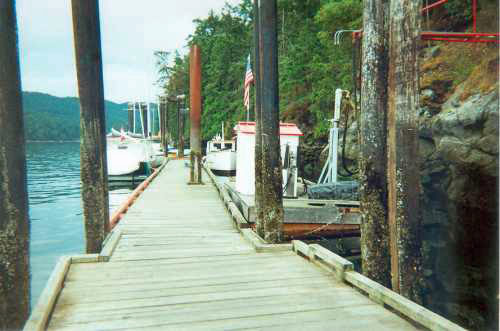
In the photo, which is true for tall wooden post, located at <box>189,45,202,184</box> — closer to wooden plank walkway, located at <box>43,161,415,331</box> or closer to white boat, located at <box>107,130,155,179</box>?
wooden plank walkway, located at <box>43,161,415,331</box>

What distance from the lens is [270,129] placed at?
19.4ft

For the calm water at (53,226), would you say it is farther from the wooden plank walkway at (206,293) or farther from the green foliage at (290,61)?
the green foliage at (290,61)

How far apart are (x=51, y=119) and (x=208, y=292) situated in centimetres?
17228

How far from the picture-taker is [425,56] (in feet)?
58.6

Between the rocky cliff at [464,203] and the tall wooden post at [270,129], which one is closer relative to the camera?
the tall wooden post at [270,129]

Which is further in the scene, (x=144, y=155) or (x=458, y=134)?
(x=144, y=155)

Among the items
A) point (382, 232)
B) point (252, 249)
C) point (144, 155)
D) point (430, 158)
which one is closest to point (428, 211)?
point (430, 158)

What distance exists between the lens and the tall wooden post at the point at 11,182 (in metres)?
3.21

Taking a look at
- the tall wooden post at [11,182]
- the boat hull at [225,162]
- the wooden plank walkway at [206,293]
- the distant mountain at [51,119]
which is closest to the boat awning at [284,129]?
the wooden plank walkway at [206,293]

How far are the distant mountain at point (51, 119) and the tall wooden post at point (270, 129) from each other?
131033mm

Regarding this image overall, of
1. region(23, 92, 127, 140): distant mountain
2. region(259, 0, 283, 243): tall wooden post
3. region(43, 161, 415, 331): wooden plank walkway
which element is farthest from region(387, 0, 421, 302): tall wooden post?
region(23, 92, 127, 140): distant mountain

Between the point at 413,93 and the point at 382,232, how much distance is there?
137 cm

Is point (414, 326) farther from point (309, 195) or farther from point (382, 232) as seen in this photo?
point (309, 195)

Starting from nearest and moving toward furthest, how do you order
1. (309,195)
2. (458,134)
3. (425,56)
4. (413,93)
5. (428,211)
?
(413,93) < (309,195) < (458,134) < (428,211) < (425,56)
